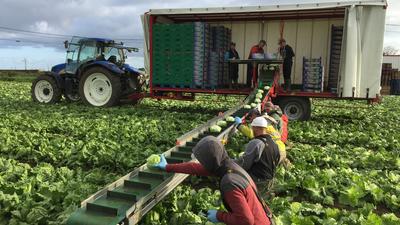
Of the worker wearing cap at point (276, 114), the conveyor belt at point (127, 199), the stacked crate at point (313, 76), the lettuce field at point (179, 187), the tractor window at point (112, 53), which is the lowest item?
the lettuce field at point (179, 187)

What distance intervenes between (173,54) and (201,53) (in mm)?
865

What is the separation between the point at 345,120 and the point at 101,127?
745 centimetres

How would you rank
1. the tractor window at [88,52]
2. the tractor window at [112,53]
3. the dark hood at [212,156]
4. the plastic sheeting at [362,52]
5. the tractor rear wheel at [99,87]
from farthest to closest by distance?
the tractor window at [112,53] → the tractor window at [88,52] → the tractor rear wheel at [99,87] → the plastic sheeting at [362,52] → the dark hood at [212,156]

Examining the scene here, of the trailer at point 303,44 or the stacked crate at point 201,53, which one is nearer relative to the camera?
the trailer at point 303,44

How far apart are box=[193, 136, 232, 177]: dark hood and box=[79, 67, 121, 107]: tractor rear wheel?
10.7 meters

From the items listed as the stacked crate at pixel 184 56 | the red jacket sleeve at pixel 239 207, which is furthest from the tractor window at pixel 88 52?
the red jacket sleeve at pixel 239 207

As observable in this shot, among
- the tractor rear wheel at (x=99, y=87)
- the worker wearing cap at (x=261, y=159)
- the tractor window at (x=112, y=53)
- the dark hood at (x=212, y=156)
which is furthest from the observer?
the tractor window at (x=112, y=53)

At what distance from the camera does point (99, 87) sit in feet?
46.0

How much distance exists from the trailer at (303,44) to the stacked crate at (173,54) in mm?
33

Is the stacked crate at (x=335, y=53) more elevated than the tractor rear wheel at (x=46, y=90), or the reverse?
the stacked crate at (x=335, y=53)

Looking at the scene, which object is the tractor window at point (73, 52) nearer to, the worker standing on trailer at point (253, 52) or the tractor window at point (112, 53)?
the tractor window at point (112, 53)

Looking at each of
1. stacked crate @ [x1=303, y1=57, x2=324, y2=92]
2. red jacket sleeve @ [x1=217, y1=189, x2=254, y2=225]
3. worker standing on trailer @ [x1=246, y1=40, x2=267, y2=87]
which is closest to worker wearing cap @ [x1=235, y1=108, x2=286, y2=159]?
red jacket sleeve @ [x1=217, y1=189, x2=254, y2=225]

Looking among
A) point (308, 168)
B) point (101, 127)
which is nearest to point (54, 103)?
point (101, 127)

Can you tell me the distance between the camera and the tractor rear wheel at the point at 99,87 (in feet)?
44.5
